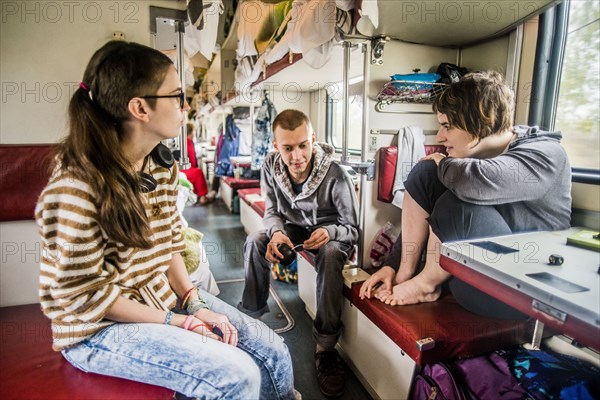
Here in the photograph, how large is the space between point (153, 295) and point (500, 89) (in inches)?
70.4

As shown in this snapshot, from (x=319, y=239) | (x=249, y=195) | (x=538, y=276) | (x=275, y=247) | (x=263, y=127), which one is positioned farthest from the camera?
(x=263, y=127)

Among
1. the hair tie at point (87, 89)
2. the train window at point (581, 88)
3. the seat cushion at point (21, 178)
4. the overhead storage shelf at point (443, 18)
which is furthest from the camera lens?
the train window at point (581, 88)

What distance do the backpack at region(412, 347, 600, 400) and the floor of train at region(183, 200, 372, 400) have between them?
0.61 metres

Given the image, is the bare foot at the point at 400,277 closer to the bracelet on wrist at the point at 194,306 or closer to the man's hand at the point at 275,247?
the man's hand at the point at 275,247

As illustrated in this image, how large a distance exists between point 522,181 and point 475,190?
0.21m

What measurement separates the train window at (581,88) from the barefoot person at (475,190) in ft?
1.78

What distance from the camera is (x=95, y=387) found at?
108 cm

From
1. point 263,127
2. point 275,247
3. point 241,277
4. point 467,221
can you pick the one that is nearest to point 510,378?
point 467,221

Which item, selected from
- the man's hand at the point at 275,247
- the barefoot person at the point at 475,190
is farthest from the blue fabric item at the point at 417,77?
the man's hand at the point at 275,247

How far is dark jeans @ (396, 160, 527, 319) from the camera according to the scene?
1481 millimetres

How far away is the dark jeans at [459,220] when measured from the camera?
148cm

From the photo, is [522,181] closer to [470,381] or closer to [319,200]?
[470,381]

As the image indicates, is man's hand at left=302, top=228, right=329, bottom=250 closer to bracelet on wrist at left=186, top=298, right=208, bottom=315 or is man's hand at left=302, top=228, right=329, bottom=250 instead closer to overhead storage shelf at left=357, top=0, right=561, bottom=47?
bracelet on wrist at left=186, top=298, right=208, bottom=315

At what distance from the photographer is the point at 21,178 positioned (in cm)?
170
